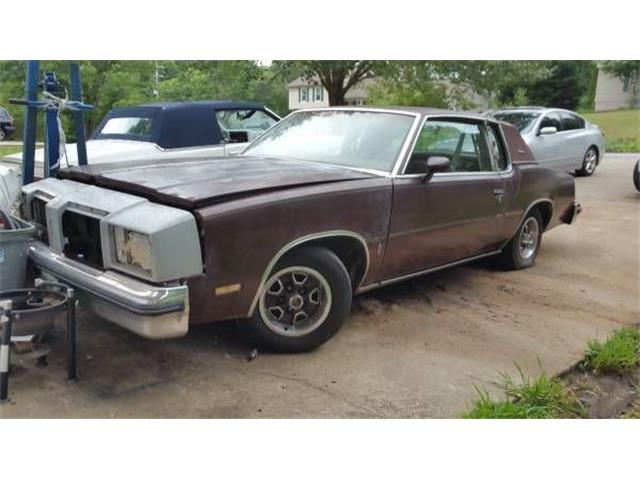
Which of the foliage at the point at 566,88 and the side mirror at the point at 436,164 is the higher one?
the foliage at the point at 566,88

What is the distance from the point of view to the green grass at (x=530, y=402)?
10.1ft

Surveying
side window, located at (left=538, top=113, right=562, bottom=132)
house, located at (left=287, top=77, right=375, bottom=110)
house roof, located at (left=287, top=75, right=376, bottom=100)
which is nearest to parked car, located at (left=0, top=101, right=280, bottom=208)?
side window, located at (left=538, top=113, right=562, bottom=132)

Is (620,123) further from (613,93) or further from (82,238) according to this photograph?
(82,238)

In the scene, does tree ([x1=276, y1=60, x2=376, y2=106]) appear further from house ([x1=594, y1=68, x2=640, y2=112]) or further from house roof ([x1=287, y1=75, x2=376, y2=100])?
house ([x1=594, y1=68, x2=640, y2=112])

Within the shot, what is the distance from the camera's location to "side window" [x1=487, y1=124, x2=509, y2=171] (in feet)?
17.4

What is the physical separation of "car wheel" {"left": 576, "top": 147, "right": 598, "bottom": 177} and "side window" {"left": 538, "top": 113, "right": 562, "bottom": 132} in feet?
4.22

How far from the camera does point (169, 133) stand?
282 inches

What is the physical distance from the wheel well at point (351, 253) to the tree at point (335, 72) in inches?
484

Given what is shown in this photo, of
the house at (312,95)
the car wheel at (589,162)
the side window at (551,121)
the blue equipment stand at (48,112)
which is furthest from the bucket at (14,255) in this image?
the house at (312,95)

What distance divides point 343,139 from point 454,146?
1013 mm

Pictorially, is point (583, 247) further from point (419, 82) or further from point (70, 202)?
point (419, 82)

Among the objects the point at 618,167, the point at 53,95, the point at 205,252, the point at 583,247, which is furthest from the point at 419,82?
the point at 205,252

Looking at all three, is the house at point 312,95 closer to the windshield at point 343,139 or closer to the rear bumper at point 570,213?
the rear bumper at point 570,213

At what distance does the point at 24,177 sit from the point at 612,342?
4.57 m
